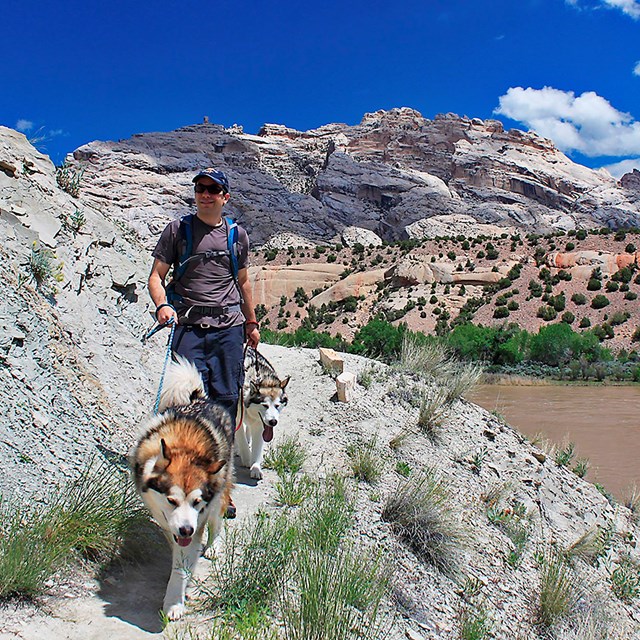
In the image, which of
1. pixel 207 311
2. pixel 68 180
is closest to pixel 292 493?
pixel 207 311

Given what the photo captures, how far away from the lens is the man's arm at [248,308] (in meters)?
4.23

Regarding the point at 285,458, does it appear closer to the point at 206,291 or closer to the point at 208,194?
the point at 206,291

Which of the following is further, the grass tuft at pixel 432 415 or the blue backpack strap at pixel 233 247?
the grass tuft at pixel 432 415

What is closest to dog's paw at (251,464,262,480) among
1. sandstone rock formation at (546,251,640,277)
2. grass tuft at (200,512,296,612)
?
grass tuft at (200,512,296,612)

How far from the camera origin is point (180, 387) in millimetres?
3564

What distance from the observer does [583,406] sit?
18672 mm

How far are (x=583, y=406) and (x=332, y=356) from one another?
13224 mm

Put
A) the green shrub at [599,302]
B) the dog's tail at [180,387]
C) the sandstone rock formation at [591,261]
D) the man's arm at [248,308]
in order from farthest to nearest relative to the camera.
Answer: the sandstone rock formation at [591,261]
the green shrub at [599,302]
the man's arm at [248,308]
the dog's tail at [180,387]

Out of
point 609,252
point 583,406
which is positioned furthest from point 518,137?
point 583,406

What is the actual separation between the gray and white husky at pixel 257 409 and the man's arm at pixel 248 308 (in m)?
0.56

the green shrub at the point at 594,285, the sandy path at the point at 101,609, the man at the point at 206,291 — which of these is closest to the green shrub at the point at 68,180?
the man at the point at 206,291

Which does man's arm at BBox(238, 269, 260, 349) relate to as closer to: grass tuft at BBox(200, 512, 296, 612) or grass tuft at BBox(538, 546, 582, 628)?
grass tuft at BBox(200, 512, 296, 612)

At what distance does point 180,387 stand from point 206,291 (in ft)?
2.42

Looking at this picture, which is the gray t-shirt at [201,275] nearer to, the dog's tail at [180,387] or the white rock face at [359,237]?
the dog's tail at [180,387]
